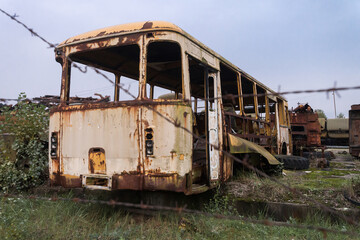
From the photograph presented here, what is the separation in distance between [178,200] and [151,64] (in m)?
2.64

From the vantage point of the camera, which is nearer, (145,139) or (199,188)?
(145,139)

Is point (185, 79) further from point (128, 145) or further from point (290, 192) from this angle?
point (290, 192)

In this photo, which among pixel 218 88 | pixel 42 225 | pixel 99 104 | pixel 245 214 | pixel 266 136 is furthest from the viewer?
pixel 266 136

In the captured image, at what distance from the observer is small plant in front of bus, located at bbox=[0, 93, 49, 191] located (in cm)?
514

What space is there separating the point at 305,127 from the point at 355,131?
6.15ft

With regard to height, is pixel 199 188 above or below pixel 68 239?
above

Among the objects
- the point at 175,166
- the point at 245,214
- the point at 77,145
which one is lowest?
the point at 245,214

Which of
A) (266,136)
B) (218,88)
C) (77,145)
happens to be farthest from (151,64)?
(266,136)

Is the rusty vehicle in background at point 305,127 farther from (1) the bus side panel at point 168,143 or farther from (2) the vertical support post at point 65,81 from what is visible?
(2) the vertical support post at point 65,81

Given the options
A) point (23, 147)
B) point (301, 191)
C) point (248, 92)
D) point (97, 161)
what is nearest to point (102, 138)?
point (97, 161)

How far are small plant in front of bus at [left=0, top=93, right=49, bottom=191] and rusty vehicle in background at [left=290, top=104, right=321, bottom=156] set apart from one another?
32.5ft

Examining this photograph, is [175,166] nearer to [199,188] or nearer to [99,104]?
[199,188]

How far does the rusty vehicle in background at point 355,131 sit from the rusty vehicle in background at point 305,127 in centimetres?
121

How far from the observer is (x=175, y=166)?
3406mm
